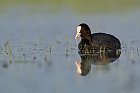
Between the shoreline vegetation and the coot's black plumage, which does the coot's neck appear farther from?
the shoreline vegetation

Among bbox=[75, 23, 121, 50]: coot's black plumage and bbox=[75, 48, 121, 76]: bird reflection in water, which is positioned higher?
bbox=[75, 23, 121, 50]: coot's black plumage

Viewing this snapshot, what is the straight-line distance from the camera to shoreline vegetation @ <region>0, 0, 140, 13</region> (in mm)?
27025

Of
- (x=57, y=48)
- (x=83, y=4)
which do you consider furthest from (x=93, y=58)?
(x=83, y=4)

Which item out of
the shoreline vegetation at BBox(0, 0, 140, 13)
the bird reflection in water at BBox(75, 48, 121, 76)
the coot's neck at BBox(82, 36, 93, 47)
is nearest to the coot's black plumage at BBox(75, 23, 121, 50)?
the coot's neck at BBox(82, 36, 93, 47)

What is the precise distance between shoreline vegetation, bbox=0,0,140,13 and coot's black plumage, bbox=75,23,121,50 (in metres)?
8.61

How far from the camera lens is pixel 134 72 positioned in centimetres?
1360

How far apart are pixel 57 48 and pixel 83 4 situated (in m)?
12.4

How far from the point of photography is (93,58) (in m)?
15.6

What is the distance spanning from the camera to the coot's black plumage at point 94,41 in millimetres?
17297

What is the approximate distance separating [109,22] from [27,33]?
3752mm

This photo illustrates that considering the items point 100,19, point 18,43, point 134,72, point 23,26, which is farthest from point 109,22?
point 134,72

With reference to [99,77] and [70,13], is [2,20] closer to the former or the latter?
[70,13]

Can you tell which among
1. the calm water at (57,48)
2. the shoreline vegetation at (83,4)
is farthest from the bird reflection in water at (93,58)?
the shoreline vegetation at (83,4)

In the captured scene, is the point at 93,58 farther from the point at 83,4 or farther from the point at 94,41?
the point at 83,4
